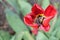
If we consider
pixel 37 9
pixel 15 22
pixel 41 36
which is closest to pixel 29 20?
pixel 37 9

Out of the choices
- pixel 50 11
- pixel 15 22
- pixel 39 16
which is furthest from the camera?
pixel 15 22

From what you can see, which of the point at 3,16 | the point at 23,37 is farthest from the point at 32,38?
the point at 3,16

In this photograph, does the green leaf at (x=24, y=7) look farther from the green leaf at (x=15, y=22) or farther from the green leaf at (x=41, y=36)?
the green leaf at (x=41, y=36)

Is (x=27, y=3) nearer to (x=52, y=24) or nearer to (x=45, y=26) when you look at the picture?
(x=52, y=24)

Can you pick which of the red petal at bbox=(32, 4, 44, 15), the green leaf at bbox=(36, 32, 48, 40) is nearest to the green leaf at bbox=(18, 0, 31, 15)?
the green leaf at bbox=(36, 32, 48, 40)

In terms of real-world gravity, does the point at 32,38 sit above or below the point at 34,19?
below

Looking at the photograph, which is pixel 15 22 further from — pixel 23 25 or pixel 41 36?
pixel 41 36

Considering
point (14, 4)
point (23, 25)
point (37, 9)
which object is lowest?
point (23, 25)

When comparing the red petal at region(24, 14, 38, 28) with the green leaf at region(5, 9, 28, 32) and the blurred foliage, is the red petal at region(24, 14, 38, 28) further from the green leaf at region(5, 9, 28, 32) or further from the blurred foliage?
the green leaf at region(5, 9, 28, 32)
